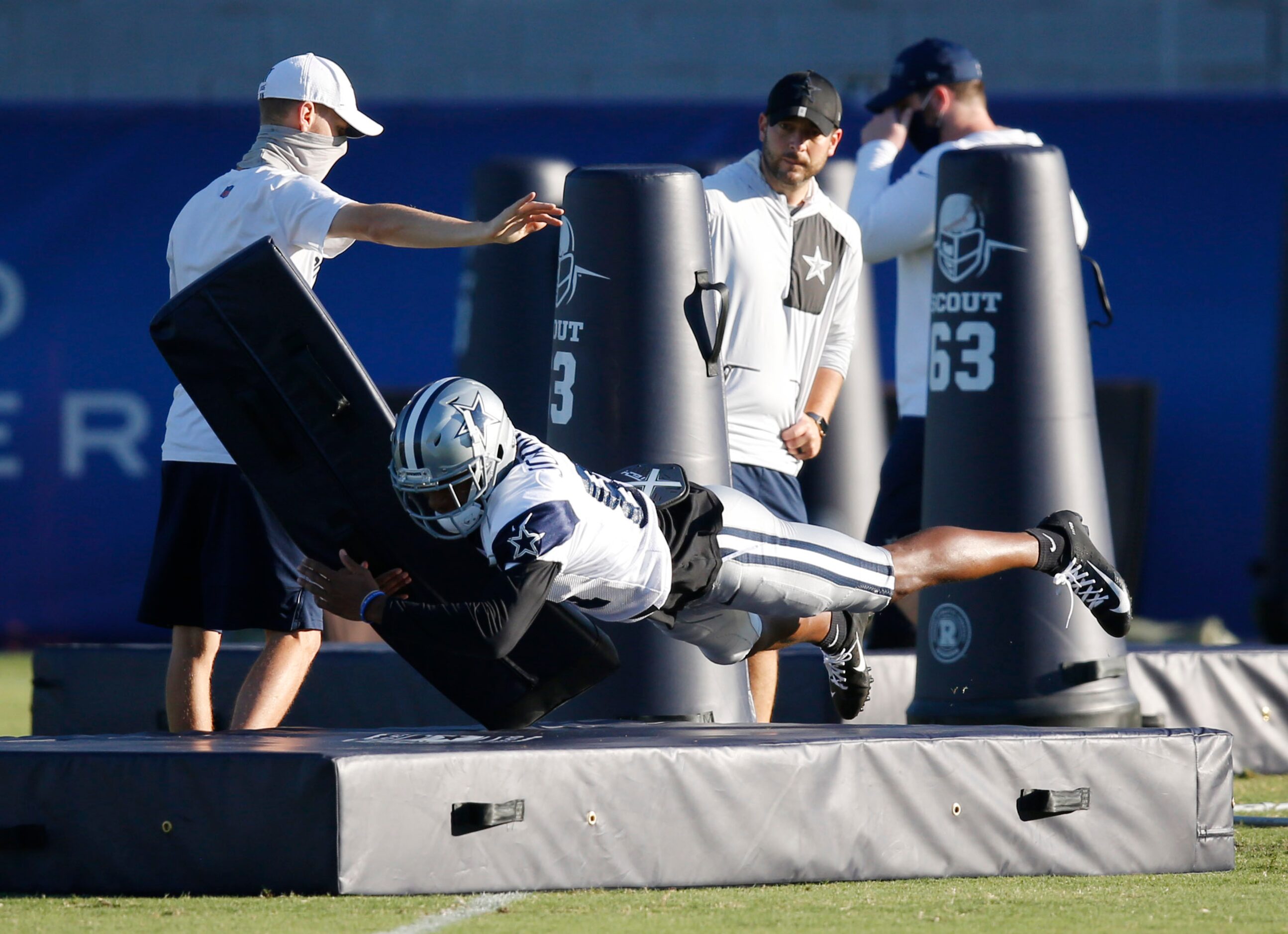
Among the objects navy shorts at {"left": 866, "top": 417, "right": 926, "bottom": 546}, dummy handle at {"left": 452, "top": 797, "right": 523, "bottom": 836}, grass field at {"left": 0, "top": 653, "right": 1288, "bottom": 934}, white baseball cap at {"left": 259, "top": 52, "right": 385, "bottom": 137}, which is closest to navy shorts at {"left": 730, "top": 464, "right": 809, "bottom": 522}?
navy shorts at {"left": 866, "top": 417, "right": 926, "bottom": 546}

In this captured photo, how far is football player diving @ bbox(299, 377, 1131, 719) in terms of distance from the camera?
4.24m

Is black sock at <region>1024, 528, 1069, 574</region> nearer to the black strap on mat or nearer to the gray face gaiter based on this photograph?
the gray face gaiter

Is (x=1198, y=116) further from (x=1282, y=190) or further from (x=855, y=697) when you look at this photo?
(x=855, y=697)

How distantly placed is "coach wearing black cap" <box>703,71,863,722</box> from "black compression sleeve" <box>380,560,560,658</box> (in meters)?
1.59

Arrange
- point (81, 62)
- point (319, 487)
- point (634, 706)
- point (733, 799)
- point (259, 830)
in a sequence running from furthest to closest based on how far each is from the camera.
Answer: point (81, 62), point (634, 706), point (319, 487), point (733, 799), point (259, 830)

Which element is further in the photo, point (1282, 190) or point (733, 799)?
point (1282, 190)

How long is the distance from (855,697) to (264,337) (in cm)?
192

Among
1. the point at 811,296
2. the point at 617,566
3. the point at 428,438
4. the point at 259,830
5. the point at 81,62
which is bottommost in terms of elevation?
the point at 259,830

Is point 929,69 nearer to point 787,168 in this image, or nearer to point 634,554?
point 787,168

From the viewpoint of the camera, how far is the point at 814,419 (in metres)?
5.86

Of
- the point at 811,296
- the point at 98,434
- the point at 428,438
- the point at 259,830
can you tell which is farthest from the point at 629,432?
the point at 98,434

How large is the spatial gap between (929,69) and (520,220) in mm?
2541

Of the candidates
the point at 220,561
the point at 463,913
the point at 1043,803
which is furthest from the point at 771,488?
the point at 463,913

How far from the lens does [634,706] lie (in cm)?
546
